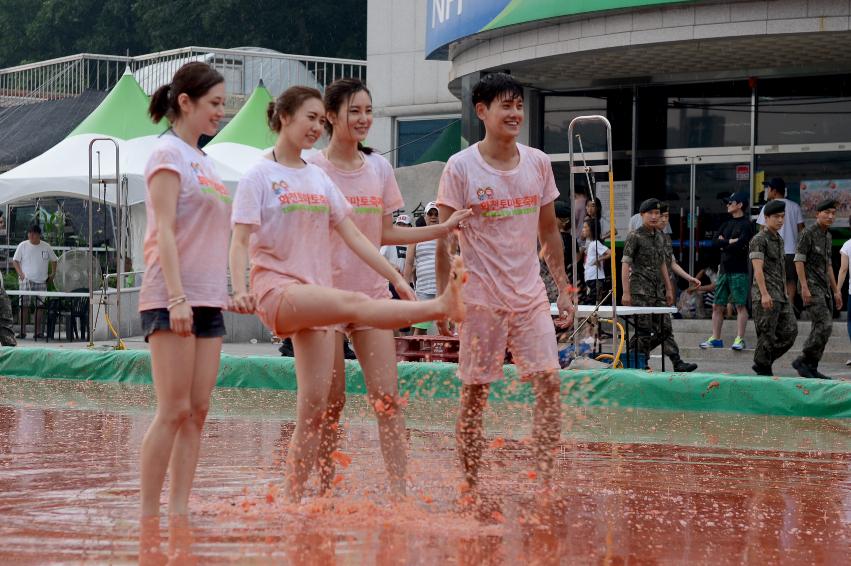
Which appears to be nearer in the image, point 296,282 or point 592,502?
point 296,282

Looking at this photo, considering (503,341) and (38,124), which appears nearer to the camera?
(503,341)

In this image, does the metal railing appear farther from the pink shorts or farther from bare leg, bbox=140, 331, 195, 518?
bare leg, bbox=140, 331, 195, 518

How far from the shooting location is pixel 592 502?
19.8 feet

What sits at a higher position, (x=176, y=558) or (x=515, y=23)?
(x=515, y=23)

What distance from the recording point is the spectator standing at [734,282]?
591 inches

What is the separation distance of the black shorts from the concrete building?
10.7 m

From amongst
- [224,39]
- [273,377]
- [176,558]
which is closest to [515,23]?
[273,377]

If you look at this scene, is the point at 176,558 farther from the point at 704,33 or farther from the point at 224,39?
the point at 224,39

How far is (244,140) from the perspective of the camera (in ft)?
66.4

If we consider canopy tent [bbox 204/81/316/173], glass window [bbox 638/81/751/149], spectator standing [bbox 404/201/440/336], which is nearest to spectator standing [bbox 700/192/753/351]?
glass window [bbox 638/81/751/149]

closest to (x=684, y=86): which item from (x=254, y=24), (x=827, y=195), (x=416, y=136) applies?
(x=827, y=195)

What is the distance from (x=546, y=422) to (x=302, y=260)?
1.46m

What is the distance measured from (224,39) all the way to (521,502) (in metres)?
38.7

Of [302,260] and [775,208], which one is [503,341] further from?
[775,208]
